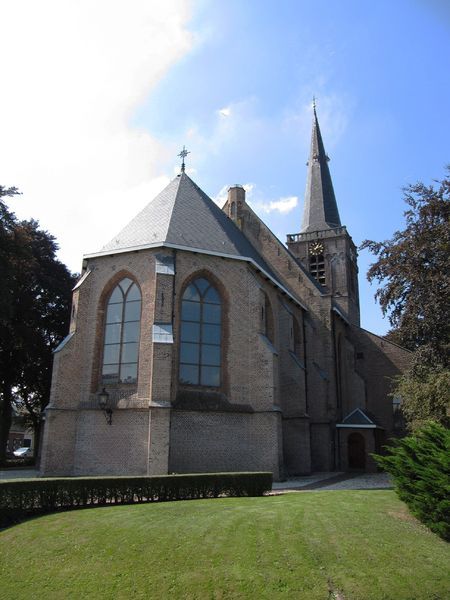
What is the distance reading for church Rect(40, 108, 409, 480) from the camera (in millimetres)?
19188

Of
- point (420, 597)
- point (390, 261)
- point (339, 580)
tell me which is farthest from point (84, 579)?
point (390, 261)

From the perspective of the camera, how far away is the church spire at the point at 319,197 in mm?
41656

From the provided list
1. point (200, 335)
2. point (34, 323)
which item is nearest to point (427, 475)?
point (200, 335)

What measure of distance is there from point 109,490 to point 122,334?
8.39 metres

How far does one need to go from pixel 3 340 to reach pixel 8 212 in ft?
30.2

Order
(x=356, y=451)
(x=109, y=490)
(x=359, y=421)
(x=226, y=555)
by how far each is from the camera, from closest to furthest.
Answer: (x=226, y=555) < (x=109, y=490) < (x=356, y=451) < (x=359, y=421)

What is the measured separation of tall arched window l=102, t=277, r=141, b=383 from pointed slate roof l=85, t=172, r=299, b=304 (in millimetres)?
1894

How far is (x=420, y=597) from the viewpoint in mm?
7762

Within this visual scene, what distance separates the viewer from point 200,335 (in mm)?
21203

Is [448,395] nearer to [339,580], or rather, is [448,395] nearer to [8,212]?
[339,580]

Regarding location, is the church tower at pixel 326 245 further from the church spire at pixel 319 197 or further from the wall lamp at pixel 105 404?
the wall lamp at pixel 105 404

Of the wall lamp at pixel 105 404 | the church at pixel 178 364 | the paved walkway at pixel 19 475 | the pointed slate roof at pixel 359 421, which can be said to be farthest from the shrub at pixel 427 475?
the pointed slate roof at pixel 359 421

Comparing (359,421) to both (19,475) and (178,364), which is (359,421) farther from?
(19,475)

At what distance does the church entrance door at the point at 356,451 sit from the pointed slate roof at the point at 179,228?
11.9 metres
